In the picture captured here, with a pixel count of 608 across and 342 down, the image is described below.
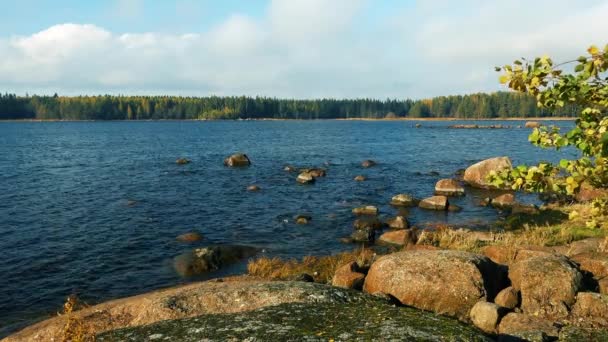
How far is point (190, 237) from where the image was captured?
2561 centimetres

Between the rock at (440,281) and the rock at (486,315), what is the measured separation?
2.26 feet

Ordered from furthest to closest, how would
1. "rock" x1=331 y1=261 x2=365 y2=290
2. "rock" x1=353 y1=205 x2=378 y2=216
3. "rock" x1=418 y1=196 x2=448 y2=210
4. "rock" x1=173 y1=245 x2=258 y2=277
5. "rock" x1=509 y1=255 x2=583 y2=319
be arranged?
"rock" x1=418 y1=196 x2=448 y2=210 → "rock" x1=353 y1=205 x2=378 y2=216 → "rock" x1=173 y1=245 x2=258 y2=277 → "rock" x1=331 y1=261 x2=365 y2=290 → "rock" x1=509 y1=255 x2=583 y2=319

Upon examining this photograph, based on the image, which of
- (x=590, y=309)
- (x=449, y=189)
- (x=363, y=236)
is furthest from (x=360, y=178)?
(x=590, y=309)

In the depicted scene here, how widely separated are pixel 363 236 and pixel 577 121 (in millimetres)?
20641

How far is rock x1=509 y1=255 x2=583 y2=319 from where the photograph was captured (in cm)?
1105

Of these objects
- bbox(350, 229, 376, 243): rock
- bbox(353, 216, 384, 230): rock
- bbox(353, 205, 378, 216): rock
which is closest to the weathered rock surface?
bbox(350, 229, 376, 243): rock

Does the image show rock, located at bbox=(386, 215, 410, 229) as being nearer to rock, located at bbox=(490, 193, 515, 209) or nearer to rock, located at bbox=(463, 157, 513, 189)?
rock, located at bbox=(490, 193, 515, 209)

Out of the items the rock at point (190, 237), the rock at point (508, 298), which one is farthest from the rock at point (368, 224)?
the rock at point (508, 298)

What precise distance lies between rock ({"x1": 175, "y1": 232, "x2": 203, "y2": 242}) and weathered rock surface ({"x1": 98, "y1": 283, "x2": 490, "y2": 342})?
17643 mm

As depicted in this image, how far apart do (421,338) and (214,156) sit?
63.1 meters

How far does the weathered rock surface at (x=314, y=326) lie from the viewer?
6.76 meters

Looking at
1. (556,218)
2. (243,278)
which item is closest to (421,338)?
(243,278)

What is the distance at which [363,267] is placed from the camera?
53.5ft

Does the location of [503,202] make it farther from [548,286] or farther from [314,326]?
[314,326]
